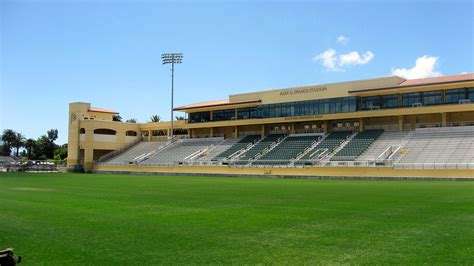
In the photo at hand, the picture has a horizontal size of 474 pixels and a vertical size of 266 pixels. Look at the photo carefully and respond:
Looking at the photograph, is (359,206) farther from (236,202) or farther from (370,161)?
(370,161)

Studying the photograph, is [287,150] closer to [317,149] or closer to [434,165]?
[317,149]

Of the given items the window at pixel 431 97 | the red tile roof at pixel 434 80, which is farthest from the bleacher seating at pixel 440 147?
the red tile roof at pixel 434 80

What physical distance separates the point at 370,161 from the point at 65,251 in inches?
1462

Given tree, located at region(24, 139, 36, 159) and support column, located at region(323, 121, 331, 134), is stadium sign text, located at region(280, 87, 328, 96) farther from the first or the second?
tree, located at region(24, 139, 36, 159)

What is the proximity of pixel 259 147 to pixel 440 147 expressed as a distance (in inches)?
855

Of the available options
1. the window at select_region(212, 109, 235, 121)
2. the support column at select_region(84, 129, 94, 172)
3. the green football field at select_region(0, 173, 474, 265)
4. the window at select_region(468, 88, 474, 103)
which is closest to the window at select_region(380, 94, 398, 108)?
the window at select_region(468, 88, 474, 103)

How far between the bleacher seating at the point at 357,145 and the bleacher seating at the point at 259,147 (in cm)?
1068

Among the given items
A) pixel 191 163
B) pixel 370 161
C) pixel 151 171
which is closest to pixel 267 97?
pixel 191 163

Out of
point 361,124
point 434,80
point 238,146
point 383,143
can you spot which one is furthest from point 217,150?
point 434,80

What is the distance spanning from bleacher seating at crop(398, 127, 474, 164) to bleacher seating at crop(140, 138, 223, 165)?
91.0 ft

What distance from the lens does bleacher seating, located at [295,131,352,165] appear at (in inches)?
1928

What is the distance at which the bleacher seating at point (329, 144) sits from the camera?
48963mm

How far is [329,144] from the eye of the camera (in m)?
52.2

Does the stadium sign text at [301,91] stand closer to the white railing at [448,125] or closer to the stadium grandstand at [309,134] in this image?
the stadium grandstand at [309,134]
